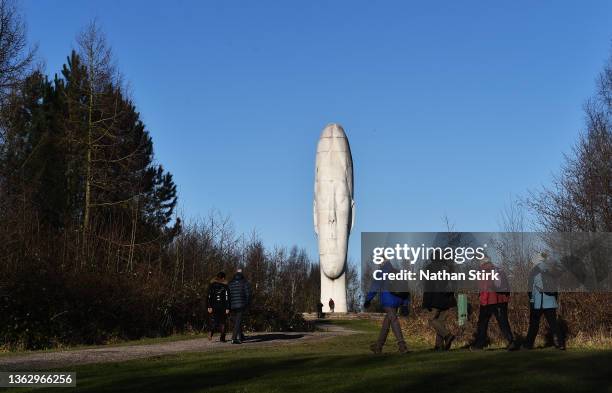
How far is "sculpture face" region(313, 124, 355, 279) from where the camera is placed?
43906 mm

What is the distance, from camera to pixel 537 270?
17.9 meters

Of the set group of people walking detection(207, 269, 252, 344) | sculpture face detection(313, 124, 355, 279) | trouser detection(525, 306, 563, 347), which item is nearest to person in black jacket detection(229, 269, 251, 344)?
group of people walking detection(207, 269, 252, 344)

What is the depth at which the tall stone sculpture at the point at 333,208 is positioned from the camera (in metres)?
43.9

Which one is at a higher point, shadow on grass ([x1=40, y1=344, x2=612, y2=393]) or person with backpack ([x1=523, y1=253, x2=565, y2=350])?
person with backpack ([x1=523, y1=253, x2=565, y2=350])

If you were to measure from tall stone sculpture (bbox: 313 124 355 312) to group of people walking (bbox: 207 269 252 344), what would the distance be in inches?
874

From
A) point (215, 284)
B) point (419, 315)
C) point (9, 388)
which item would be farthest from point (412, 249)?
point (9, 388)

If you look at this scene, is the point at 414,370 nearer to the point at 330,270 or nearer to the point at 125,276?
the point at 125,276

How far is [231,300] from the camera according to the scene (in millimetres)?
20938

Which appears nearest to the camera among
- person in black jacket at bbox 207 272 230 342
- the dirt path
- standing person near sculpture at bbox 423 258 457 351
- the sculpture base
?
the dirt path

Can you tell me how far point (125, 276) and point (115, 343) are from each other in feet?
9.93

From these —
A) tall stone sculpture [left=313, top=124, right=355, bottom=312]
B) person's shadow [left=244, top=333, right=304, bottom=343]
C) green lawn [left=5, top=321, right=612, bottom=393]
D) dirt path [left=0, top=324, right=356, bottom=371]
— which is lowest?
green lawn [left=5, top=321, right=612, bottom=393]

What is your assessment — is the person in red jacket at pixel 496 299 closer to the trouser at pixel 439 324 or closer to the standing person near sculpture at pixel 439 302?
the standing person near sculpture at pixel 439 302

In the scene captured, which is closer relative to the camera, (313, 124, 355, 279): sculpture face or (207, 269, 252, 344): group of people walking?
(207, 269, 252, 344): group of people walking

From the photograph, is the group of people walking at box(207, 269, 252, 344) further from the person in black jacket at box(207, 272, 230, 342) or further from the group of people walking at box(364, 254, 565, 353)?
the group of people walking at box(364, 254, 565, 353)
